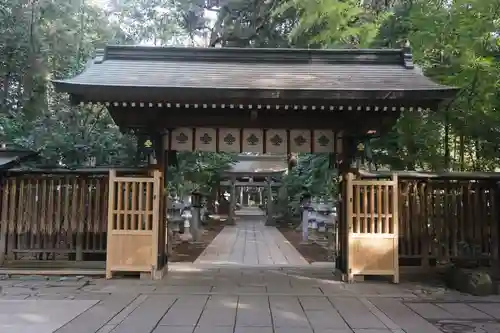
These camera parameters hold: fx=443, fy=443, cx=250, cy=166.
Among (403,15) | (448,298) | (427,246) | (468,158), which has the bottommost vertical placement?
Answer: (448,298)

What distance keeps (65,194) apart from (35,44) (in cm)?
804

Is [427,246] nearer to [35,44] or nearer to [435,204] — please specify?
[435,204]

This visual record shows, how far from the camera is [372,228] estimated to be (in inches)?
302

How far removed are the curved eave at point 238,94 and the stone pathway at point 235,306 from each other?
3.00 m

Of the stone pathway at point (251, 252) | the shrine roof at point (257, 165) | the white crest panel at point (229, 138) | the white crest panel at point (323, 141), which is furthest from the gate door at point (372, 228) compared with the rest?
the shrine roof at point (257, 165)

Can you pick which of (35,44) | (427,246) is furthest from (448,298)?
(35,44)

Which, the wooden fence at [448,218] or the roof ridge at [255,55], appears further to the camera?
the roof ridge at [255,55]

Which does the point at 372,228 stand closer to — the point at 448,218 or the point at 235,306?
the point at 448,218

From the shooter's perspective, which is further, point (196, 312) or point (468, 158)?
point (468, 158)

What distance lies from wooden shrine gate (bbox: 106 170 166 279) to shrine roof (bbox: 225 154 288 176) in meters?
16.6

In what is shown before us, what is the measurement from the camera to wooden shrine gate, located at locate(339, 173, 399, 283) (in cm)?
762

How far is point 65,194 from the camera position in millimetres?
8109

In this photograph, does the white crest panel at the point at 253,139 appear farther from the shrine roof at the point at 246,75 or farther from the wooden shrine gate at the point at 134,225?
the wooden shrine gate at the point at 134,225

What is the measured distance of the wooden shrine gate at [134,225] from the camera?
758cm
